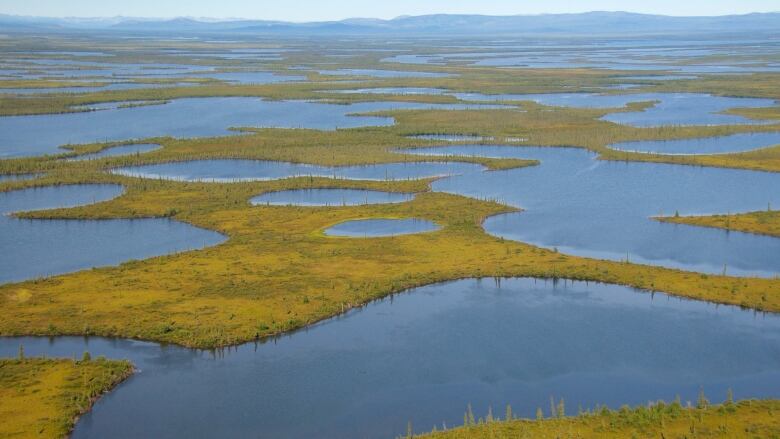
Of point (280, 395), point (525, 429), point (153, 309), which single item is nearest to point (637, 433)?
point (525, 429)

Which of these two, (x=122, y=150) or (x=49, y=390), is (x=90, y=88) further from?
(x=49, y=390)

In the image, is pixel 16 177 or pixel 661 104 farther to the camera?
pixel 661 104

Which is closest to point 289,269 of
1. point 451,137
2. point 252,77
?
point 451,137

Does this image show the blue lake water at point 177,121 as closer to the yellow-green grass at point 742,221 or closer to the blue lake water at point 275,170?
the blue lake water at point 275,170

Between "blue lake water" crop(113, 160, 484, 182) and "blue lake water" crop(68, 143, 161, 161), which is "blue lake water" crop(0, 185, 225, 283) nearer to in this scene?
"blue lake water" crop(113, 160, 484, 182)

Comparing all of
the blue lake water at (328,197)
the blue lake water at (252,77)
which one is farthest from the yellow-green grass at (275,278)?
the blue lake water at (252,77)

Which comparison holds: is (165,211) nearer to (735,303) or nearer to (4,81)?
(735,303)
